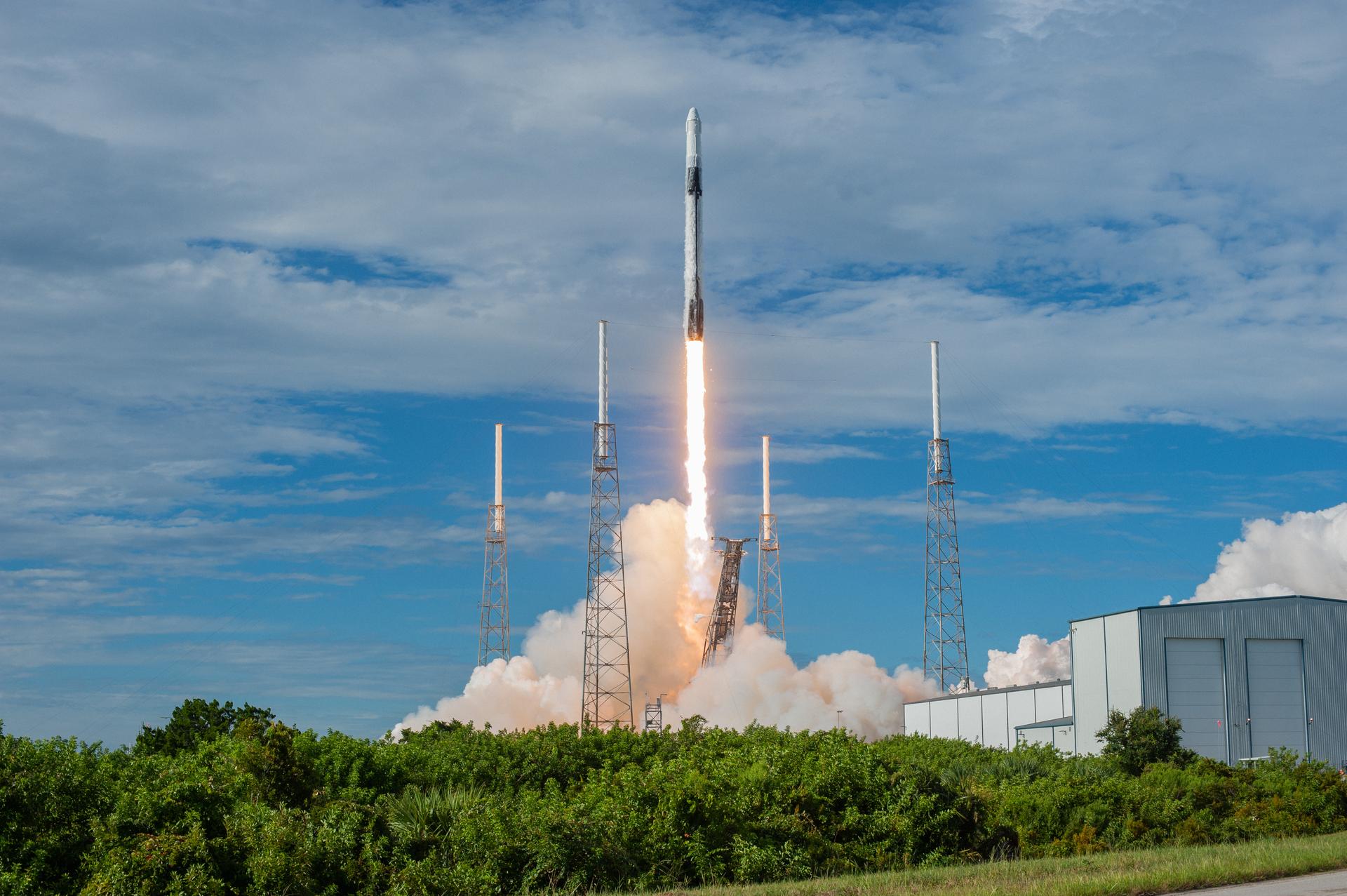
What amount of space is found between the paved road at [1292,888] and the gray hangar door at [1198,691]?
109 ft

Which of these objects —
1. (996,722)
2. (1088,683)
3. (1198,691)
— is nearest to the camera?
(1198,691)

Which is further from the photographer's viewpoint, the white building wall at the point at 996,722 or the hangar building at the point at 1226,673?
the white building wall at the point at 996,722

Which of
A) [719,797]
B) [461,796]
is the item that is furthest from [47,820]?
[719,797]

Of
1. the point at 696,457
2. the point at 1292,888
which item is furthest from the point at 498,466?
the point at 1292,888

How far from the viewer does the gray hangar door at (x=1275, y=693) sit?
53.9m

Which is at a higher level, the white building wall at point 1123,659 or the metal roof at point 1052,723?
the white building wall at point 1123,659

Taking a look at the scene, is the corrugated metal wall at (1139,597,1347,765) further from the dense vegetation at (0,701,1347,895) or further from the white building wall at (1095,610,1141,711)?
the dense vegetation at (0,701,1347,895)

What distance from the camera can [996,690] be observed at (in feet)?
223

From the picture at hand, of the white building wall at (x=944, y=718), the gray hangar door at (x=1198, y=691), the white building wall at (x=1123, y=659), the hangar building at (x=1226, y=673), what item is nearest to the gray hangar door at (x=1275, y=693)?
the hangar building at (x=1226, y=673)

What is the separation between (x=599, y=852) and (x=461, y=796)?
3171 mm

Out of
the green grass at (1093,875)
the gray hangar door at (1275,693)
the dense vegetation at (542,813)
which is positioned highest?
the gray hangar door at (1275,693)

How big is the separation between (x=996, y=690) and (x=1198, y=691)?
51.6ft

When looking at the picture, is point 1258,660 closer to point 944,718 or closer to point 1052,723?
point 1052,723

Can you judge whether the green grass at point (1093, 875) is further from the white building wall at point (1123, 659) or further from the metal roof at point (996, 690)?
the metal roof at point (996, 690)
